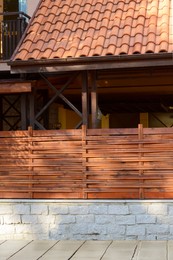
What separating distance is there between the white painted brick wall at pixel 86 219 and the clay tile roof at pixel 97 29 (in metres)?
2.83

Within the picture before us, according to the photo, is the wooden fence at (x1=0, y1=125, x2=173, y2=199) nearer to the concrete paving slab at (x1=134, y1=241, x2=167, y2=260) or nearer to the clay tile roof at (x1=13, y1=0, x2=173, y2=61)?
the concrete paving slab at (x1=134, y1=241, x2=167, y2=260)

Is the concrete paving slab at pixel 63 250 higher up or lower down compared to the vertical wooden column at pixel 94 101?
lower down

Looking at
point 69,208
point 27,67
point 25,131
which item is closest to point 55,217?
point 69,208

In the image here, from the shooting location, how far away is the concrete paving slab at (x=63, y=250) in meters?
8.56

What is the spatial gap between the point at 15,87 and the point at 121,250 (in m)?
3.86

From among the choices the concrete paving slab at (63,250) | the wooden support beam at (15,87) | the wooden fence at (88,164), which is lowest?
the concrete paving slab at (63,250)

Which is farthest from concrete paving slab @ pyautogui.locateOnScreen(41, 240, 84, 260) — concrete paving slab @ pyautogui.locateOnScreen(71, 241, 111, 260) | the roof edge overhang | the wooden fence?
the roof edge overhang

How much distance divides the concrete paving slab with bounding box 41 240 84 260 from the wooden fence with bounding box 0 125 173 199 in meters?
0.88

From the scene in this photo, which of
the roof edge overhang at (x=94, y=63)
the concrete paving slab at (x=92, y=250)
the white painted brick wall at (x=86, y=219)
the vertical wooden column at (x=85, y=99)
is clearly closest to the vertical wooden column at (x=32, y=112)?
the roof edge overhang at (x=94, y=63)

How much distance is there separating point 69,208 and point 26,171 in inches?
44.6

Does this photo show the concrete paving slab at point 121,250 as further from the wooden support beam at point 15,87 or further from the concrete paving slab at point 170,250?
the wooden support beam at point 15,87

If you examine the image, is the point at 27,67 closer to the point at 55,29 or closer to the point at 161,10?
the point at 55,29

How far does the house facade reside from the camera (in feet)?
32.3

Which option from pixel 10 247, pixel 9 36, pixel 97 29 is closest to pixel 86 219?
pixel 10 247
